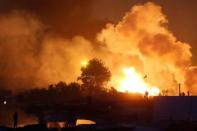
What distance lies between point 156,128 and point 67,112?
66.2 meters

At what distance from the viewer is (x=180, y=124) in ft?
411

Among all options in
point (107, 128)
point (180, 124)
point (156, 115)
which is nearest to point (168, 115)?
point (156, 115)

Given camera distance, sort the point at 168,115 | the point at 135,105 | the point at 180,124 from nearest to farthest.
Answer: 1. the point at 180,124
2. the point at 168,115
3. the point at 135,105

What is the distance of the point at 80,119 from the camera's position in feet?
615

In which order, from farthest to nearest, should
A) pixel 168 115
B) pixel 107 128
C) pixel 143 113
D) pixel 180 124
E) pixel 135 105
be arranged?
pixel 135 105 < pixel 143 113 < pixel 168 115 < pixel 180 124 < pixel 107 128

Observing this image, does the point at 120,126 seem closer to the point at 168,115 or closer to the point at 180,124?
the point at 180,124

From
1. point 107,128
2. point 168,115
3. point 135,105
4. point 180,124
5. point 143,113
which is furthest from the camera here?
point 135,105

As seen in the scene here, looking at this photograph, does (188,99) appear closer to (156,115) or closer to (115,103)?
(156,115)

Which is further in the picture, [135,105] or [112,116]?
[135,105]

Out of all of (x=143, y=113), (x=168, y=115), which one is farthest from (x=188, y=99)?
(x=143, y=113)

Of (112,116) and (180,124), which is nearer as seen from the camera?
(180,124)

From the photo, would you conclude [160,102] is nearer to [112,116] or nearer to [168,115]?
[168,115]

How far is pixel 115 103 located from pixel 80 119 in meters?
14.6

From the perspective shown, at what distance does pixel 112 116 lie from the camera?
171 m
